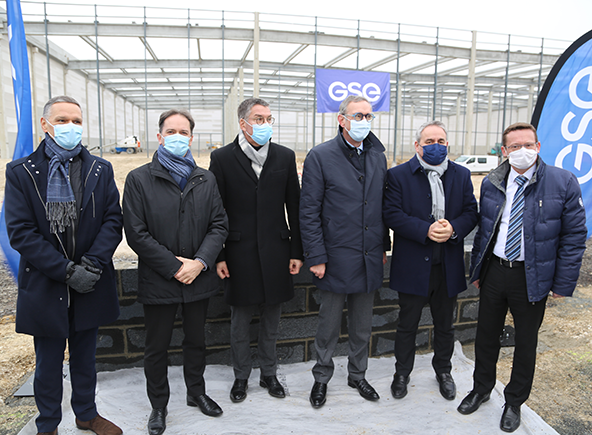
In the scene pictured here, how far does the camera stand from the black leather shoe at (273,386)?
2664 mm

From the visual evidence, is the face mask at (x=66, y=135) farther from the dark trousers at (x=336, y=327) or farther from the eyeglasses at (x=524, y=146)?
the eyeglasses at (x=524, y=146)

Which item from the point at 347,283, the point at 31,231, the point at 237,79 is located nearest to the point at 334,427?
the point at 347,283

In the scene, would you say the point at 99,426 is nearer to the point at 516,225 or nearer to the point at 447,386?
the point at 447,386

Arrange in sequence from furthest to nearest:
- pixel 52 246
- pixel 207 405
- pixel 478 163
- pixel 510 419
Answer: pixel 478 163 < pixel 207 405 < pixel 510 419 < pixel 52 246

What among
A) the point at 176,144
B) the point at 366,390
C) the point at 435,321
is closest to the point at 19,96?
the point at 176,144

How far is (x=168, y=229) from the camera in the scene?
2.30 metres

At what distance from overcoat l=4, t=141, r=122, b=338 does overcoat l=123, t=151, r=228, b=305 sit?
14cm

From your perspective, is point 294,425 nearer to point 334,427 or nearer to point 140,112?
point 334,427

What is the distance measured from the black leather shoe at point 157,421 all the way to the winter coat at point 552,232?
2189 mm

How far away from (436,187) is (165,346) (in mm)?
1911

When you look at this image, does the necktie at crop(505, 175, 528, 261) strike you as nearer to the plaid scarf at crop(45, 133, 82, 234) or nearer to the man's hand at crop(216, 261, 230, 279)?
the man's hand at crop(216, 261, 230, 279)

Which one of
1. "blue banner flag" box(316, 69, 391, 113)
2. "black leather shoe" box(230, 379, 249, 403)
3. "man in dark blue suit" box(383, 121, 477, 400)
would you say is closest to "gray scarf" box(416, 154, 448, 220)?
"man in dark blue suit" box(383, 121, 477, 400)

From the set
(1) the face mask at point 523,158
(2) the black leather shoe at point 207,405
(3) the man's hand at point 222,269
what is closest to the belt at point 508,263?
(1) the face mask at point 523,158

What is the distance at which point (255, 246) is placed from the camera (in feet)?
8.41
